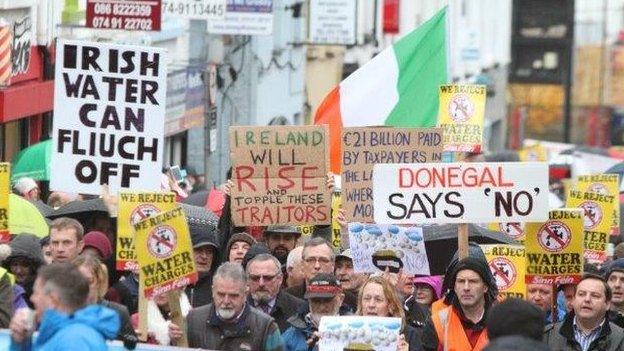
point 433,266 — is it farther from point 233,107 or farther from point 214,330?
point 233,107

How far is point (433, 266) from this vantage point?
16703mm

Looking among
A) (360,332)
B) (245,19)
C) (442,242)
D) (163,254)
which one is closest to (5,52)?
(442,242)

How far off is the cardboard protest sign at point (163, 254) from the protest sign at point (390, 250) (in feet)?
6.73

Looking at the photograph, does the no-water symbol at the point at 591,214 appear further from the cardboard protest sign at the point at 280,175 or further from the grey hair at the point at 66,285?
the grey hair at the point at 66,285

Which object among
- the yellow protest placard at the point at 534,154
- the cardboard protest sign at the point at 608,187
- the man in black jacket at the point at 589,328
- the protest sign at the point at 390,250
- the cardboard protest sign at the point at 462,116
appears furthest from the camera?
the yellow protest placard at the point at 534,154

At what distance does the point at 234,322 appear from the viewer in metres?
12.1

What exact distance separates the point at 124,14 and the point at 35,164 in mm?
1901

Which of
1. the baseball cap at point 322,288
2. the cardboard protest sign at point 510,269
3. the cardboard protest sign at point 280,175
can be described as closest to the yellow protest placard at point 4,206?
the baseball cap at point 322,288

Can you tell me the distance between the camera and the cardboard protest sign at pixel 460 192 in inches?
547

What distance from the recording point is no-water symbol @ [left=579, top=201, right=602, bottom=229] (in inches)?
703

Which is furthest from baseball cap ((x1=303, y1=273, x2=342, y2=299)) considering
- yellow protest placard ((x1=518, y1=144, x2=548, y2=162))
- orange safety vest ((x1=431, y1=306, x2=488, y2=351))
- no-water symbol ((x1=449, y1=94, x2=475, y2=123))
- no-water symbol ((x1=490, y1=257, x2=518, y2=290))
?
yellow protest placard ((x1=518, y1=144, x2=548, y2=162))

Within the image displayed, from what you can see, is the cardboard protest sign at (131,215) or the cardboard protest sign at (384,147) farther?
the cardboard protest sign at (384,147)

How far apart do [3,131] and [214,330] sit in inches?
490

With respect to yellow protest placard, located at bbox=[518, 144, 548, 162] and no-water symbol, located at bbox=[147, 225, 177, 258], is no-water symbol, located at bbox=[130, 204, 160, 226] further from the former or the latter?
yellow protest placard, located at bbox=[518, 144, 548, 162]
